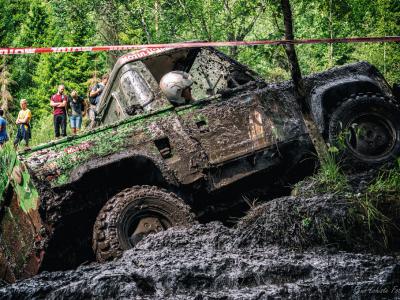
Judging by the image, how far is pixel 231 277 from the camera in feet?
12.6

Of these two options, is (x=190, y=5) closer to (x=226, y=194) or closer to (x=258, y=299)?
(x=226, y=194)

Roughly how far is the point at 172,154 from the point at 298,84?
1389mm

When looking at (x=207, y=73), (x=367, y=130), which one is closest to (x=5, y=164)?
(x=207, y=73)

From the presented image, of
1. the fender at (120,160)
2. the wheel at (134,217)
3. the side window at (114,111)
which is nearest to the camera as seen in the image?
the wheel at (134,217)

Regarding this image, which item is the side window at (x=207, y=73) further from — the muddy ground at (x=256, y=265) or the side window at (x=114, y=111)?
the muddy ground at (x=256, y=265)

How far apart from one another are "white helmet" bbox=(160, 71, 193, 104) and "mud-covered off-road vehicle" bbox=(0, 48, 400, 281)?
0.08 meters

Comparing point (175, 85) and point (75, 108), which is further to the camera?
point (75, 108)

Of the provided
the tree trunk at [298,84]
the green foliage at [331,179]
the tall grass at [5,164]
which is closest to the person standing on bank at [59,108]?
the tall grass at [5,164]

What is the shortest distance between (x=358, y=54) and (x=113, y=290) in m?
13.9

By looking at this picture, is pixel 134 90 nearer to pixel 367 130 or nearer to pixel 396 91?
pixel 367 130

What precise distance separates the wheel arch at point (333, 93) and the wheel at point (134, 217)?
1.89 m

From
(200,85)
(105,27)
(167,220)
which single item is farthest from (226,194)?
(105,27)

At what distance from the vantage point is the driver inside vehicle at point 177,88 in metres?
6.07

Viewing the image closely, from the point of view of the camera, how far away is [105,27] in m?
20.8
